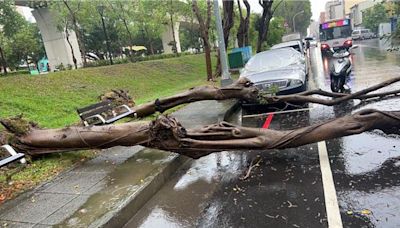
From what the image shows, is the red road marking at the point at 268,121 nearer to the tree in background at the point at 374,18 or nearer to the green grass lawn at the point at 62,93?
the green grass lawn at the point at 62,93

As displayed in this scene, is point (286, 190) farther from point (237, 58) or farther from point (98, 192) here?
point (237, 58)

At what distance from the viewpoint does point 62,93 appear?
41.3 ft

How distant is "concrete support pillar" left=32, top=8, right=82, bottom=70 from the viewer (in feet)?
90.8

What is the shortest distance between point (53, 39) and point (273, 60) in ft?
82.3

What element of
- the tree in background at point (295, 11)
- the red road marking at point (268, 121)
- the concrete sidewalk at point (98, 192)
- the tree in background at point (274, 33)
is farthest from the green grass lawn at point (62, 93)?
the tree in background at point (295, 11)

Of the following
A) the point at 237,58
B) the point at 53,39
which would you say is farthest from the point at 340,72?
the point at 53,39

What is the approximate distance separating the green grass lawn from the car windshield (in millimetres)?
3913

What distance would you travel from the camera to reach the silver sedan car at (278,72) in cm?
836

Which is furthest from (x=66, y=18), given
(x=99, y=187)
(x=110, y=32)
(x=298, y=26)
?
(x=298, y=26)

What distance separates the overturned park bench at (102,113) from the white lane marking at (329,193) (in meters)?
3.99

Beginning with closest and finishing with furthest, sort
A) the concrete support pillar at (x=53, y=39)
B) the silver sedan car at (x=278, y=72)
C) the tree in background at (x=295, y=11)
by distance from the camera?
the silver sedan car at (x=278, y=72) → the concrete support pillar at (x=53, y=39) → the tree in background at (x=295, y=11)

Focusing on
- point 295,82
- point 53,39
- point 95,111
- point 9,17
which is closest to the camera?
point 95,111

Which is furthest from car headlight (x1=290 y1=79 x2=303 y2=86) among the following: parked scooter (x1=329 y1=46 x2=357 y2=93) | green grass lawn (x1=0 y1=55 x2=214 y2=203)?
green grass lawn (x1=0 y1=55 x2=214 y2=203)

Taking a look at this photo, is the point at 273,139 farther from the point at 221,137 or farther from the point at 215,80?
the point at 215,80
